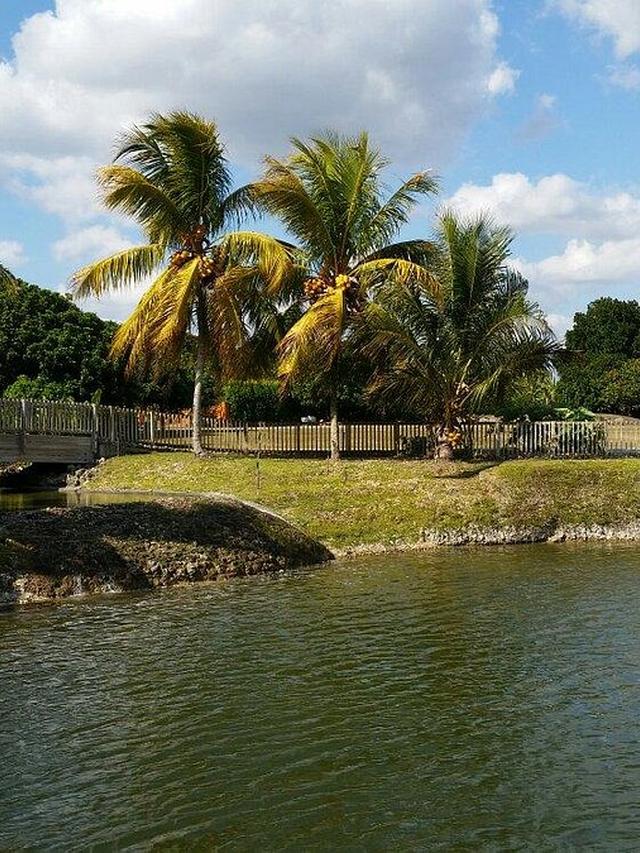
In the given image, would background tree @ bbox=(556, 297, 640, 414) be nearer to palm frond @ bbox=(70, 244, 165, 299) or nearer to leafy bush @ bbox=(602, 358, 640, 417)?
leafy bush @ bbox=(602, 358, 640, 417)

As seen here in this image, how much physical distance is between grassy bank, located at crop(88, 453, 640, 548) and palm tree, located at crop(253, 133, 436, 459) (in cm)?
410

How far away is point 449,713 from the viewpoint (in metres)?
9.67

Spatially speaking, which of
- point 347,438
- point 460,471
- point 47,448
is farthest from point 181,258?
point 460,471

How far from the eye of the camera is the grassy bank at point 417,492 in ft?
74.3

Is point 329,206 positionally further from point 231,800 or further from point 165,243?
point 231,800

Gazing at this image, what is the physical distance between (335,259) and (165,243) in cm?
610

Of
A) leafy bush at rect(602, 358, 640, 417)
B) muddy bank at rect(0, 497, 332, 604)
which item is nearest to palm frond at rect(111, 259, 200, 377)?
muddy bank at rect(0, 497, 332, 604)

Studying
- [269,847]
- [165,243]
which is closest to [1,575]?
Answer: [269,847]

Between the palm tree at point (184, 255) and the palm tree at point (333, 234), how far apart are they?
1.40 metres

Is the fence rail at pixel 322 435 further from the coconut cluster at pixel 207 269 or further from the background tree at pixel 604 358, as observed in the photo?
the background tree at pixel 604 358

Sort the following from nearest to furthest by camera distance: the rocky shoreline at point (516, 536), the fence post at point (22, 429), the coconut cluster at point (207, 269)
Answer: the rocky shoreline at point (516, 536)
the fence post at point (22, 429)
the coconut cluster at point (207, 269)

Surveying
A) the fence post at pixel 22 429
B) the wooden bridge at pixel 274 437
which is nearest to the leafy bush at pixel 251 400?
the wooden bridge at pixel 274 437

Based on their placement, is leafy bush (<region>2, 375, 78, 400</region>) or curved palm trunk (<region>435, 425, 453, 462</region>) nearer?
curved palm trunk (<region>435, 425, 453, 462</region>)

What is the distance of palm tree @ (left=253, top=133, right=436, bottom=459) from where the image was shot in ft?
100
